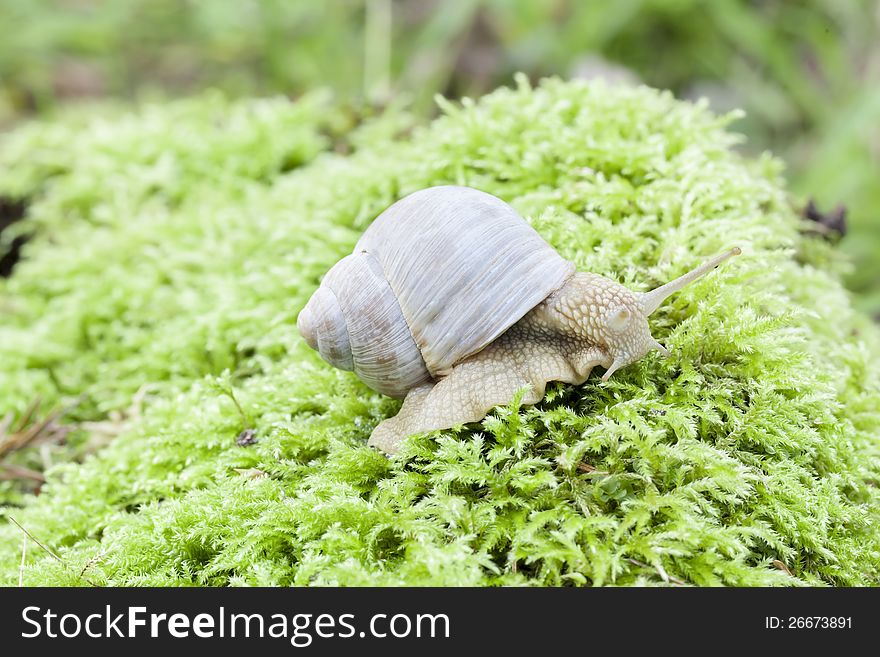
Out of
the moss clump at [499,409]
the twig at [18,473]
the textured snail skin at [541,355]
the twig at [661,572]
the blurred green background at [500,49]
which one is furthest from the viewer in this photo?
the blurred green background at [500,49]

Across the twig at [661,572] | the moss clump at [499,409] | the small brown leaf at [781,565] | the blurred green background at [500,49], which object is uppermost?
the blurred green background at [500,49]

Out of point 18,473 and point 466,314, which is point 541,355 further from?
point 18,473

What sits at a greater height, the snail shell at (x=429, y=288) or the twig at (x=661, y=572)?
the snail shell at (x=429, y=288)

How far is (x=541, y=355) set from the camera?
6.79ft

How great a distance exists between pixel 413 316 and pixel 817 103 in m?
5.14

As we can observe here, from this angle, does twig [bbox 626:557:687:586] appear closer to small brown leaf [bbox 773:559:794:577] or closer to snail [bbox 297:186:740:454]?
small brown leaf [bbox 773:559:794:577]

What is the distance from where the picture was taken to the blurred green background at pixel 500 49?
18.4 feet

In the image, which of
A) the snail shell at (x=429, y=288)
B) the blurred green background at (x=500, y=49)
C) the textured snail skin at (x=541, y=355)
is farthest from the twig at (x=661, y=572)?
the blurred green background at (x=500, y=49)

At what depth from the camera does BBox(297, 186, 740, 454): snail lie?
6.55 ft

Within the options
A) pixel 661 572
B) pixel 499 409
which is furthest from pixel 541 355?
pixel 661 572

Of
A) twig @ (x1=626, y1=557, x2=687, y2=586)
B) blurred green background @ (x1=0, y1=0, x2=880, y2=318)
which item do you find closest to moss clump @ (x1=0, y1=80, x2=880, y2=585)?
twig @ (x1=626, y1=557, x2=687, y2=586)

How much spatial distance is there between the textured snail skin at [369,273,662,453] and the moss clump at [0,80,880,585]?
75mm

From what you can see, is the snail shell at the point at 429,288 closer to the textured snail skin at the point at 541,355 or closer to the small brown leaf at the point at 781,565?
the textured snail skin at the point at 541,355

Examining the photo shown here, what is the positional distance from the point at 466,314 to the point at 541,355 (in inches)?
10.7
